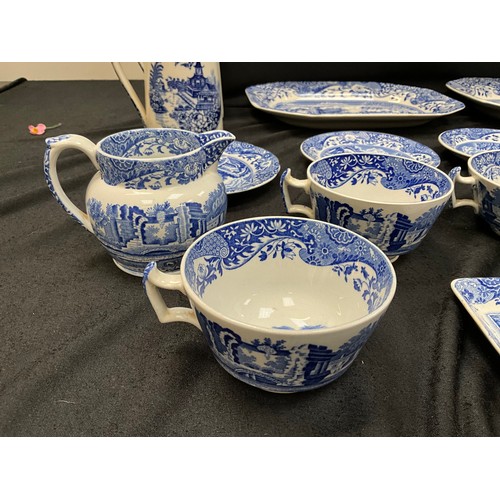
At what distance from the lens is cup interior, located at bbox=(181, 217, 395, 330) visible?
0.42 metres

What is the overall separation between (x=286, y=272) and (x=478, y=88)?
0.86 metres

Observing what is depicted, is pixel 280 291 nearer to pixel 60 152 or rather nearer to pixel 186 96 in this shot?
pixel 60 152

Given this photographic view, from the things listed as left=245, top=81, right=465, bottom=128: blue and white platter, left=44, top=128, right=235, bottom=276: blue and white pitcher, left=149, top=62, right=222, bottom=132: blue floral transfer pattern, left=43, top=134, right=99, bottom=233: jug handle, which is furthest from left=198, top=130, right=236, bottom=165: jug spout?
left=245, top=81, right=465, bottom=128: blue and white platter

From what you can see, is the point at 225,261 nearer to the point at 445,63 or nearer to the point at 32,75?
the point at 445,63

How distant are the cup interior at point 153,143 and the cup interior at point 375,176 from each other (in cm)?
16

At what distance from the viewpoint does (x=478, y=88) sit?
1047 millimetres

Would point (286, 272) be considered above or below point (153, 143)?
below

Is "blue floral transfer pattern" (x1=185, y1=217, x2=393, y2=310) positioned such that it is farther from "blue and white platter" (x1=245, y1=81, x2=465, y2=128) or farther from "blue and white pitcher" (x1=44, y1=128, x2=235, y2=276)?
"blue and white platter" (x1=245, y1=81, x2=465, y2=128)

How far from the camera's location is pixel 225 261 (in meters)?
0.44

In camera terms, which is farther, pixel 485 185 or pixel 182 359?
pixel 485 185

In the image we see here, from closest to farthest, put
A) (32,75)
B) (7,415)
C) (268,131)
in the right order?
(7,415)
(268,131)
(32,75)

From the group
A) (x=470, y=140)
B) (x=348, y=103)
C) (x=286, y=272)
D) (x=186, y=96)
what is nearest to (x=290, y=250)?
(x=286, y=272)

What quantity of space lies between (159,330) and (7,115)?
0.83 m

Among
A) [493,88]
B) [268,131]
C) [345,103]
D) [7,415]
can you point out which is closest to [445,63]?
[493,88]
